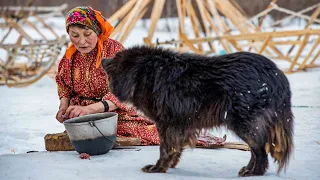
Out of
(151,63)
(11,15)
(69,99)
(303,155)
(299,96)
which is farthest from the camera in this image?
(11,15)

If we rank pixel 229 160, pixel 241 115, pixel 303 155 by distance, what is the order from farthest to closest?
pixel 303 155 < pixel 229 160 < pixel 241 115

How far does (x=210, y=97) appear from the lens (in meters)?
2.45

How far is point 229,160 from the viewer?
3.02 meters

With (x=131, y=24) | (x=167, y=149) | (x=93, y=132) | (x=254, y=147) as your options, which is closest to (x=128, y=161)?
(x=93, y=132)

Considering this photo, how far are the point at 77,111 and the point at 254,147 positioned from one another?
4.08 ft

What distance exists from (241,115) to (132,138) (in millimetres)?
1272

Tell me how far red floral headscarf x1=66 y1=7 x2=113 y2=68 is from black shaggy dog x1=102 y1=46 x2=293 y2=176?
23.3 inches

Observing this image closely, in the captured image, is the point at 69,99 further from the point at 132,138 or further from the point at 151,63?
the point at 151,63

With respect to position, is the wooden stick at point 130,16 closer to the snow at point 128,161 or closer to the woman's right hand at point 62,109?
the snow at point 128,161

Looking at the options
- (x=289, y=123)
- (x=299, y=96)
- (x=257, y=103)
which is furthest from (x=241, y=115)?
(x=299, y=96)

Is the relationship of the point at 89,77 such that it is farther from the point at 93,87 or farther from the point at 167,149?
the point at 167,149

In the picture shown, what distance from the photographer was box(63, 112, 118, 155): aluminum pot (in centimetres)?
295

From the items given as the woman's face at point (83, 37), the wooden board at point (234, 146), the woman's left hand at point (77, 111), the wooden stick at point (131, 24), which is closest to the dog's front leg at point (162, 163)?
the woman's left hand at point (77, 111)

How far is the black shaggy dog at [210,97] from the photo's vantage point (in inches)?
93.7
